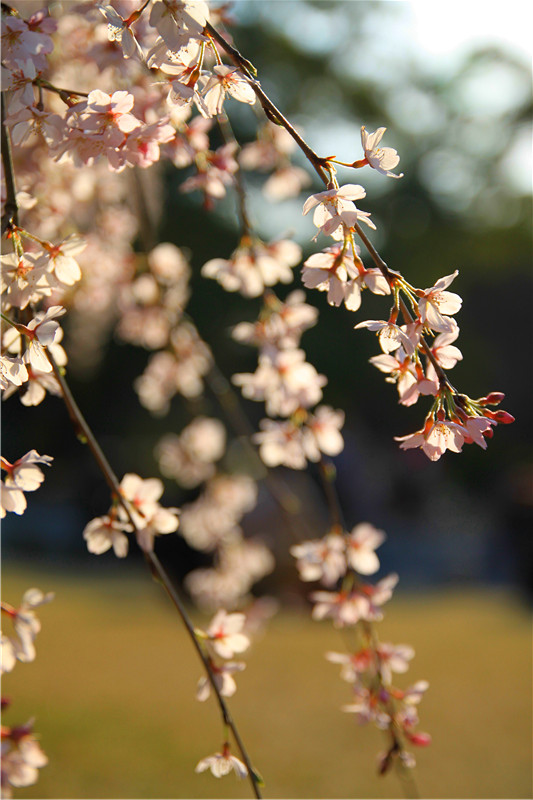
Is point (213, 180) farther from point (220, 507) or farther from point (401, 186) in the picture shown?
point (401, 186)

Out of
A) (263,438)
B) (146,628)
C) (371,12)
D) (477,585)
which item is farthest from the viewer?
(371,12)

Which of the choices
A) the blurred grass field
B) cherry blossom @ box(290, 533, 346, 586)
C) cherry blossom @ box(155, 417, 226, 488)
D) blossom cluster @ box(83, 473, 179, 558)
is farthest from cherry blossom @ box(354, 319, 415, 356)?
the blurred grass field

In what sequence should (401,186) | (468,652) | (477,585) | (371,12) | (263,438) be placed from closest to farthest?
(263,438) < (468,652) < (477,585) < (371,12) < (401,186)

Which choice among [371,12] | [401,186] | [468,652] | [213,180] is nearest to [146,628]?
[468,652]

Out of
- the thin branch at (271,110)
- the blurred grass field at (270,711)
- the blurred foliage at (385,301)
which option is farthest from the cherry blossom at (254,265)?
the blurred foliage at (385,301)

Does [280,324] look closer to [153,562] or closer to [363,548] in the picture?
[363,548]

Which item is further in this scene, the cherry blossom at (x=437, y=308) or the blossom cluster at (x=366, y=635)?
the blossom cluster at (x=366, y=635)

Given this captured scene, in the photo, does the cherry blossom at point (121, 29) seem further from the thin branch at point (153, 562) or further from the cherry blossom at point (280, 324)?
the cherry blossom at point (280, 324)
